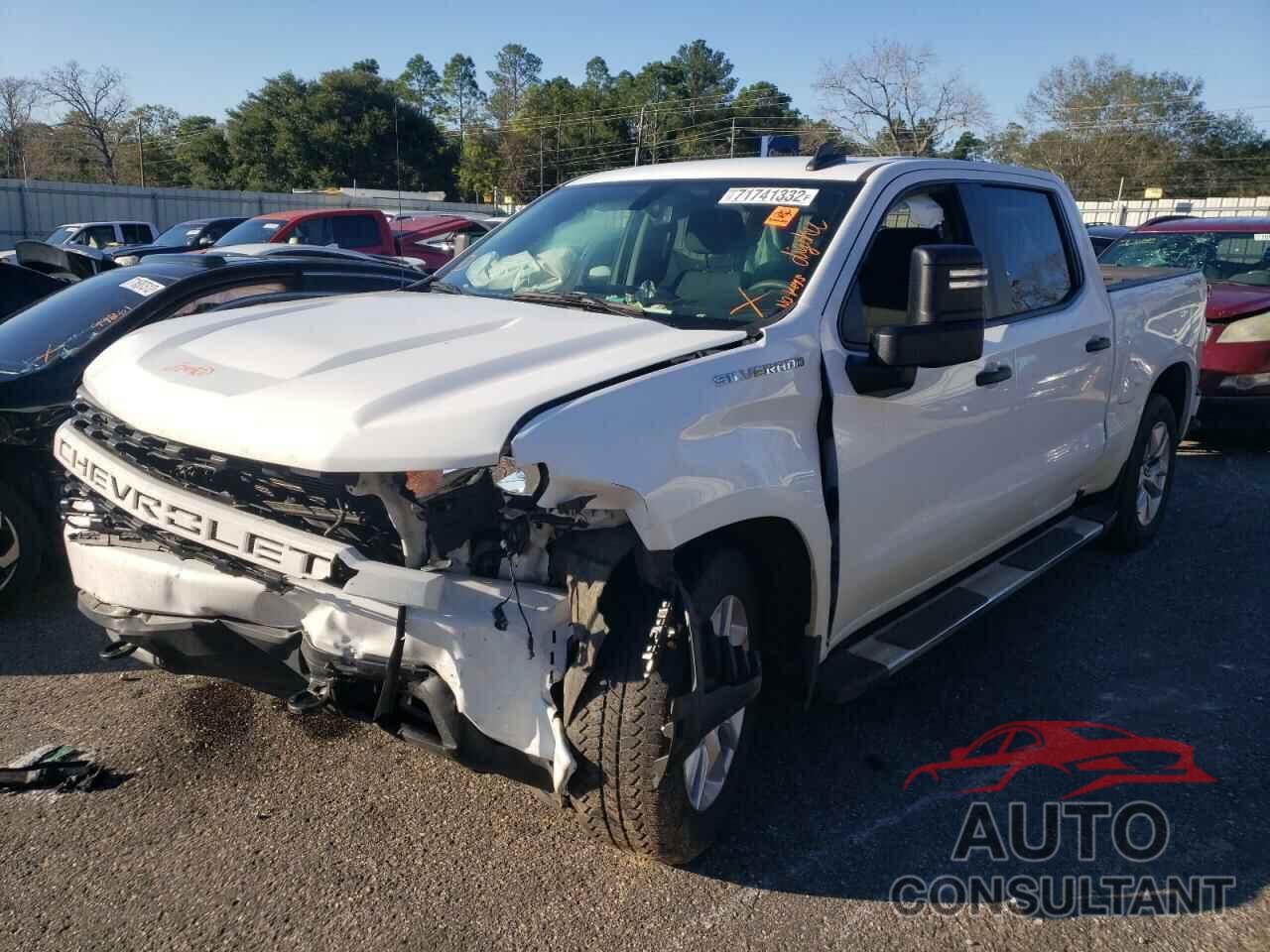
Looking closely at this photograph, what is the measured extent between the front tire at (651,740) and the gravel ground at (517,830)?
217 mm

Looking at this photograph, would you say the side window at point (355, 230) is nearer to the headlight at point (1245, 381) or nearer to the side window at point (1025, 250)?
the headlight at point (1245, 381)

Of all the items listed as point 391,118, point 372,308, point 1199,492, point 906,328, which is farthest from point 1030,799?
point 391,118

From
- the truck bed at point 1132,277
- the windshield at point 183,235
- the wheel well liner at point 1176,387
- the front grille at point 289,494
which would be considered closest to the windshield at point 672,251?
the front grille at point 289,494

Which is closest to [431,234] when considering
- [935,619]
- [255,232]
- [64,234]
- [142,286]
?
[255,232]

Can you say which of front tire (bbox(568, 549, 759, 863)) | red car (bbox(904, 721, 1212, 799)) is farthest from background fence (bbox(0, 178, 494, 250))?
front tire (bbox(568, 549, 759, 863))

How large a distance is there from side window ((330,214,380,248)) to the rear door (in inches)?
460

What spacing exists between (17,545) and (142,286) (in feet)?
4.67

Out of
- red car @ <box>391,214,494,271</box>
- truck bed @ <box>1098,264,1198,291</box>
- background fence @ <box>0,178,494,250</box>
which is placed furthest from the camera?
background fence @ <box>0,178,494,250</box>

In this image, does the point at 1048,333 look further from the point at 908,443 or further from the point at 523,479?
the point at 523,479

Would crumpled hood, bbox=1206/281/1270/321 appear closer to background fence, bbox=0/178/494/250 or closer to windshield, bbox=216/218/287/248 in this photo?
windshield, bbox=216/218/287/248

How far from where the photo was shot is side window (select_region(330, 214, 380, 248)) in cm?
1462

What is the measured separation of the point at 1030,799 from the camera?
340cm

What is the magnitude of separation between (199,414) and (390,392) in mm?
519

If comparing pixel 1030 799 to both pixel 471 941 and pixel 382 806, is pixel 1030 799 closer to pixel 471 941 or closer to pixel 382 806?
pixel 471 941
